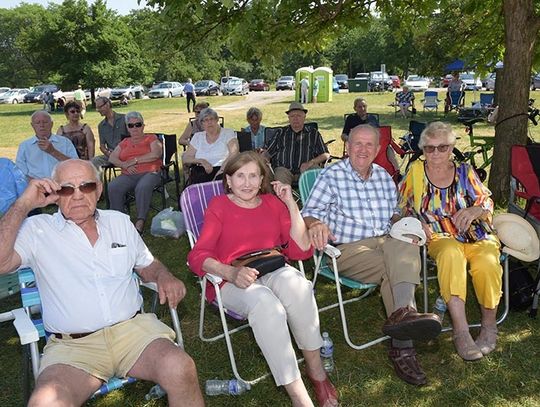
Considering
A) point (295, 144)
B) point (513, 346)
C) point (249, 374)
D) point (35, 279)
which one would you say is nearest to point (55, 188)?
point (35, 279)

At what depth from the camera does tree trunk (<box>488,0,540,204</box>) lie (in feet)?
16.8

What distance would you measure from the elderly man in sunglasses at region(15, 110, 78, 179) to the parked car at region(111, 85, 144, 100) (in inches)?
1255

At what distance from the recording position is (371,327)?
3545mm

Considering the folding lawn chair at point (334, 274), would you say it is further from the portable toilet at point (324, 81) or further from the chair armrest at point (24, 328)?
the portable toilet at point (324, 81)

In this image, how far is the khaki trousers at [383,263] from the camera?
116 inches

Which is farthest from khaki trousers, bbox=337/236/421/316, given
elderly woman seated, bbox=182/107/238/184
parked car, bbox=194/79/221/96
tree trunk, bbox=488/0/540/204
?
parked car, bbox=194/79/221/96

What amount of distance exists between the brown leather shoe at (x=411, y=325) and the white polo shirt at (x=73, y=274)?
142 cm

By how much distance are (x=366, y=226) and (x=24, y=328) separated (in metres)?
2.17

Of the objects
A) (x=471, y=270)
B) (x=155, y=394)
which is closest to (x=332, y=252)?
(x=471, y=270)

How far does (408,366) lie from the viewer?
2.88 meters

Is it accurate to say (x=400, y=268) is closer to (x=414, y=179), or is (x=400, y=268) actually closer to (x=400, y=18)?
(x=414, y=179)

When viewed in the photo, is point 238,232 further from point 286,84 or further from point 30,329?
point 286,84

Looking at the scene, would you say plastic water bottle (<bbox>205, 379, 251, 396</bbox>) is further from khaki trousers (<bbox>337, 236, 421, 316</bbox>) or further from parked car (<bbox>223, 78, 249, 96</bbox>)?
parked car (<bbox>223, 78, 249, 96</bbox>)

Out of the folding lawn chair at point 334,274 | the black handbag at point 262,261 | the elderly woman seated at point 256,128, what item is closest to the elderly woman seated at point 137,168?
the elderly woman seated at point 256,128
